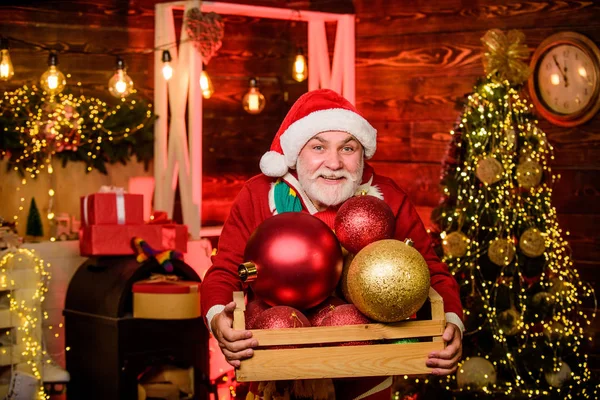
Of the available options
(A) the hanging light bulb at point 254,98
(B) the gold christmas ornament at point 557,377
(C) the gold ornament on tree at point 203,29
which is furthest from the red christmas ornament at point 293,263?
(A) the hanging light bulb at point 254,98

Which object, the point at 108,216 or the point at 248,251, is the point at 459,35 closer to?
the point at 108,216

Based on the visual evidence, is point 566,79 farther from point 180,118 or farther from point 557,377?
point 180,118

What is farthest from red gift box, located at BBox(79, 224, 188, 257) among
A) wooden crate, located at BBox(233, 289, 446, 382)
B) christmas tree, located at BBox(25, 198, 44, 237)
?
wooden crate, located at BBox(233, 289, 446, 382)

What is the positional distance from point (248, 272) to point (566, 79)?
3303 mm

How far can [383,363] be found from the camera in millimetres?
2035

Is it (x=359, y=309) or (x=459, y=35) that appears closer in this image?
(x=359, y=309)

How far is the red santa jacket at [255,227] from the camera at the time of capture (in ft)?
7.83

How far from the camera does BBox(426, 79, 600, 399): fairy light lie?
13.8 feet

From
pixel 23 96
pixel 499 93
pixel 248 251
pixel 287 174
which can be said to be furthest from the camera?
pixel 23 96

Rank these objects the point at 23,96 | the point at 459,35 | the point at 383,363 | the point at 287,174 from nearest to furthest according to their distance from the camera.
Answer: the point at 383,363 → the point at 287,174 → the point at 23,96 → the point at 459,35

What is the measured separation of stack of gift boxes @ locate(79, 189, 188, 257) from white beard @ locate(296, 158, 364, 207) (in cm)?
197

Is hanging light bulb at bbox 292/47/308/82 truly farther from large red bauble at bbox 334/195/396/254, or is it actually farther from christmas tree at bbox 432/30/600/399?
large red bauble at bbox 334/195/396/254

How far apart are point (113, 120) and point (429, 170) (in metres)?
1.99

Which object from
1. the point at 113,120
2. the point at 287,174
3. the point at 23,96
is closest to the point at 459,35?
the point at 113,120
